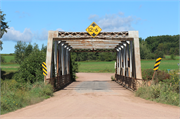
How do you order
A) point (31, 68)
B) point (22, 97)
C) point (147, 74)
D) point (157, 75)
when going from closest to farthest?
1. point (22, 97)
2. point (31, 68)
3. point (157, 75)
4. point (147, 74)

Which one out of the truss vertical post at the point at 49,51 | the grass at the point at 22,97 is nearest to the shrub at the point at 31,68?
the truss vertical post at the point at 49,51

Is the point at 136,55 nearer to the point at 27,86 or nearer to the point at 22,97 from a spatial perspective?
the point at 27,86

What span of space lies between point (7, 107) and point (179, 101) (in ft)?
26.2

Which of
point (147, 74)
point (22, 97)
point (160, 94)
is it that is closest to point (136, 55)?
point (160, 94)

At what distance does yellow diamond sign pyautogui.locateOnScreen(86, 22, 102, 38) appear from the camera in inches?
655

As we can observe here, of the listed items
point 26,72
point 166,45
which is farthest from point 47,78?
point 166,45

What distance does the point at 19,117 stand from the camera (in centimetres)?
737

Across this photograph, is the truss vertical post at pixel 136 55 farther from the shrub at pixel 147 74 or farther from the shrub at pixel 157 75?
the shrub at pixel 147 74

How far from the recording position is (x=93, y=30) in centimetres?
1664

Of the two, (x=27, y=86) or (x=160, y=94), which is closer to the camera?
(x=160, y=94)

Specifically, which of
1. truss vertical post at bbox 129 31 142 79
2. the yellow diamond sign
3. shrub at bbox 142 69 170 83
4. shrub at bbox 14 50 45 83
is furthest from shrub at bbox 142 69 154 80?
shrub at bbox 14 50 45 83

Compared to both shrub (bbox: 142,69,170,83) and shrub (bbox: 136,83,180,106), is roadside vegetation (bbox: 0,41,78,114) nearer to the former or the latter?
shrub (bbox: 136,83,180,106)

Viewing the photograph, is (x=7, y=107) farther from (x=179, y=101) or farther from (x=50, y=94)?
(x=179, y=101)

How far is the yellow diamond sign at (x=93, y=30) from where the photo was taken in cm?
1662
